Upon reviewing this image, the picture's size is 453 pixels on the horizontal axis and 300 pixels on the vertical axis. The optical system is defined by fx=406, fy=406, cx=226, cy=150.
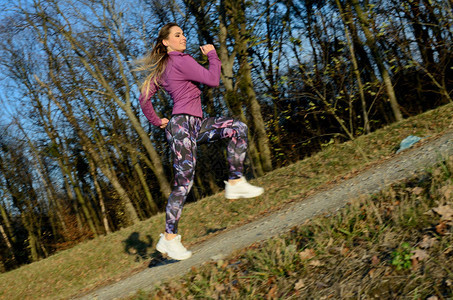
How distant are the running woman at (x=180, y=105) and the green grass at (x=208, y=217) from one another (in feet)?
11.5

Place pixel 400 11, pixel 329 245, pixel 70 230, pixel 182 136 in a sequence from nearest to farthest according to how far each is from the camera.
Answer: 1. pixel 329 245
2. pixel 182 136
3. pixel 400 11
4. pixel 70 230

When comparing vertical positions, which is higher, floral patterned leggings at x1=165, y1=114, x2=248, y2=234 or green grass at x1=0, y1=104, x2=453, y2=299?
floral patterned leggings at x1=165, y1=114, x2=248, y2=234

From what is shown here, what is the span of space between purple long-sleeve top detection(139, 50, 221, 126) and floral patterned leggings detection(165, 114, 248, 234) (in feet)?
0.43

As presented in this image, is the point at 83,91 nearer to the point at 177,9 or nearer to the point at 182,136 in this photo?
the point at 177,9

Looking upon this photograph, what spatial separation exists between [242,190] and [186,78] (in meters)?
1.45

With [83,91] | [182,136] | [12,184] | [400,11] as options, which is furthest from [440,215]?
[12,184]

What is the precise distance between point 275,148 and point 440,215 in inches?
629

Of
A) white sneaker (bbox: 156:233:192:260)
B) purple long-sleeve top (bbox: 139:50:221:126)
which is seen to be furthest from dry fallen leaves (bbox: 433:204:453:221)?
white sneaker (bbox: 156:233:192:260)

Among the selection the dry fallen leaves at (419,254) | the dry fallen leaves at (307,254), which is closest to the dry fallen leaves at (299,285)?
the dry fallen leaves at (307,254)

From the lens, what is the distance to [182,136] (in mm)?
4293

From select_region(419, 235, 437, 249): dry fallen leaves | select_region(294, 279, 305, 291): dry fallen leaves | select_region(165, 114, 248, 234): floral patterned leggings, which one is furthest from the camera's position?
select_region(165, 114, 248, 234): floral patterned leggings

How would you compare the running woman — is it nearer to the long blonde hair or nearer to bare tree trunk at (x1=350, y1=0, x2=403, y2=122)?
the long blonde hair

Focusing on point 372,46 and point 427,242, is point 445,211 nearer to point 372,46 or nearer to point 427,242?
point 427,242

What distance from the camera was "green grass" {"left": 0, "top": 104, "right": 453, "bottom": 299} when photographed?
28.6 feet
